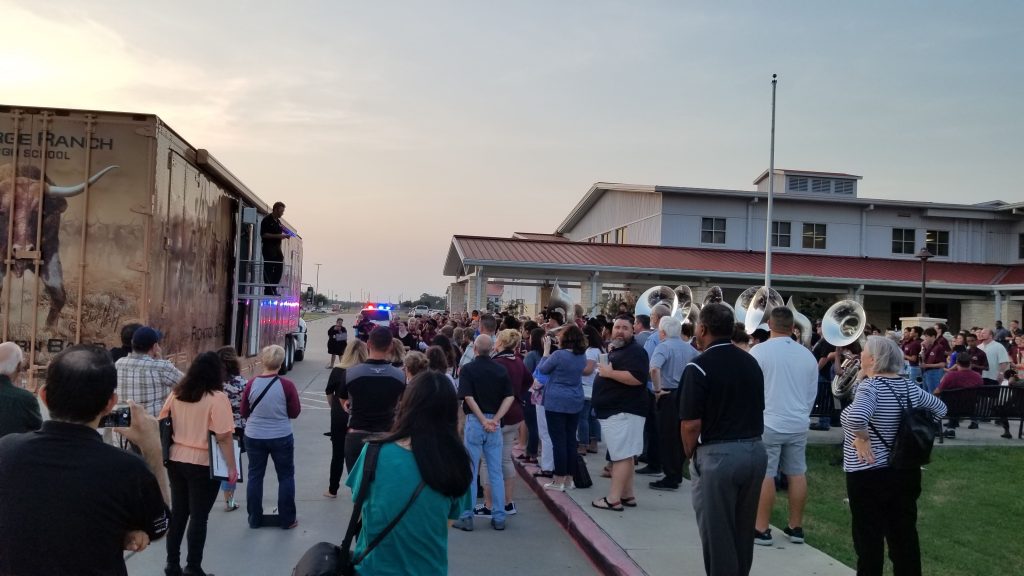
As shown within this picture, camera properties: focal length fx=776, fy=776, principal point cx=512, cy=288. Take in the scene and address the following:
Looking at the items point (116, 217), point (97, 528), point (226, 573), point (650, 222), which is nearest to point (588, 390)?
point (226, 573)

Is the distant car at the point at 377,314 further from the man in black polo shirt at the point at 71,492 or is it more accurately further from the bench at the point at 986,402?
the man in black polo shirt at the point at 71,492

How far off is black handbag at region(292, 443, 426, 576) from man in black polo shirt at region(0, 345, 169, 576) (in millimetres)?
718

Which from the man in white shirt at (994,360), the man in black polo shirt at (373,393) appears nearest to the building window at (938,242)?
the man in white shirt at (994,360)

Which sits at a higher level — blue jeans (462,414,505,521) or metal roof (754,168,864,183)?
metal roof (754,168,864,183)

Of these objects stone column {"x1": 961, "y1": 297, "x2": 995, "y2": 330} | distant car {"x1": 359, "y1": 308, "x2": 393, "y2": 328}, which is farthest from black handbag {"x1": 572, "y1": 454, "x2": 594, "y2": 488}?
stone column {"x1": 961, "y1": 297, "x2": 995, "y2": 330}

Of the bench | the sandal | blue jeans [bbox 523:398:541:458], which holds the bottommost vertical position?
the sandal

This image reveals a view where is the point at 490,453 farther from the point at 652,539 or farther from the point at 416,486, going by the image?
the point at 416,486

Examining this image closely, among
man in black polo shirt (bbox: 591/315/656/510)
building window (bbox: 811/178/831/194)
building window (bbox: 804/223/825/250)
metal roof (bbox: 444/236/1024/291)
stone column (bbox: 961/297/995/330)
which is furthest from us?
building window (bbox: 811/178/831/194)

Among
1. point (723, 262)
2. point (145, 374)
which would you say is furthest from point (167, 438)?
point (723, 262)

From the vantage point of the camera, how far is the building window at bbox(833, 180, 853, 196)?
37812mm

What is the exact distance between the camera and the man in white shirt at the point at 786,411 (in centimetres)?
659

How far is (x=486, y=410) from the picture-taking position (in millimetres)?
7348

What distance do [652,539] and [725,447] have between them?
7.50ft

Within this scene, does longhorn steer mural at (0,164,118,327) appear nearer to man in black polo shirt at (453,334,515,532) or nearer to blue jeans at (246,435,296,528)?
blue jeans at (246,435,296,528)
